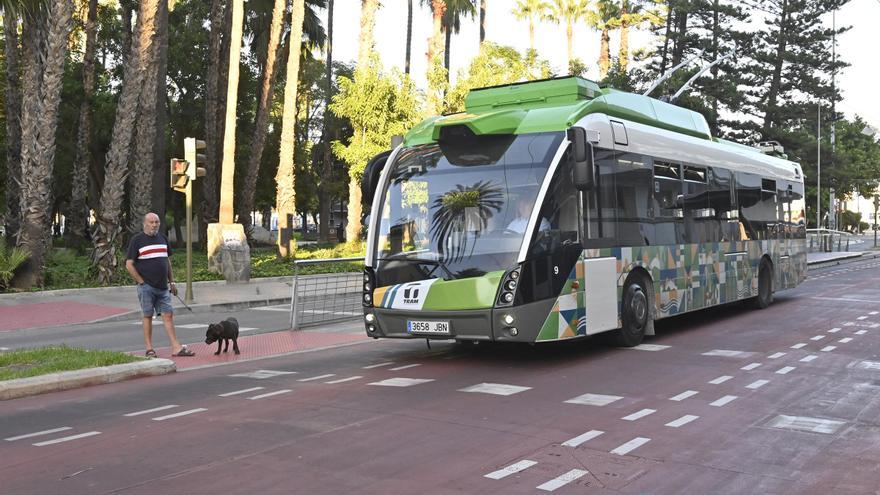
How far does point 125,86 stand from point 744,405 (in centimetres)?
1858

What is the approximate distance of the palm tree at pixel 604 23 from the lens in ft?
152

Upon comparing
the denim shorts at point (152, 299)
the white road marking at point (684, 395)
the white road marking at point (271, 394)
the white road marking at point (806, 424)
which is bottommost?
the white road marking at point (806, 424)

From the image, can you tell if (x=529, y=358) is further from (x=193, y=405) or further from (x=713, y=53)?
(x=713, y=53)

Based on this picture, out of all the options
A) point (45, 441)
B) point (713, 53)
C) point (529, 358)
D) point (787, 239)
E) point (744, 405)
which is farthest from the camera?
point (713, 53)

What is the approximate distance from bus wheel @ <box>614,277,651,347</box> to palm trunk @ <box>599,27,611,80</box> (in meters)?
36.6

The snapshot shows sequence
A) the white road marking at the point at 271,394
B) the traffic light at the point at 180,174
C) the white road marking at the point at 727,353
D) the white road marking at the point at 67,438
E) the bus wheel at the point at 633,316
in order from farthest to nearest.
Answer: the traffic light at the point at 180,174 < the bus wheel at the point at 633,316 < the white road marking at the point at 727,353 < the white road marking at the point at 271,394 < the white road marking at the point at 67,438

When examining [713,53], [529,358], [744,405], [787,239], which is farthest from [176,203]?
[744,405]

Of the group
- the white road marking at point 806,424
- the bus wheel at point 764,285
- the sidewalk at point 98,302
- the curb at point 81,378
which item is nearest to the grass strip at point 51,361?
the curb at point 81,378

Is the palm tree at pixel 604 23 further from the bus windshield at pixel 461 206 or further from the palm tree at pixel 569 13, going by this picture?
the bus windshield at pixel 461 206

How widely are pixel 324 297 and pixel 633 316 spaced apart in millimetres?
6309

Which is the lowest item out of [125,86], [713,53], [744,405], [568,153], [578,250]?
[744,405]

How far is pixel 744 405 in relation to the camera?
773 cm

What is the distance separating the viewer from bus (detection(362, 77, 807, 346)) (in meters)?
9.64

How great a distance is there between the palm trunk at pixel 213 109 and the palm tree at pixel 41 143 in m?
13.6
